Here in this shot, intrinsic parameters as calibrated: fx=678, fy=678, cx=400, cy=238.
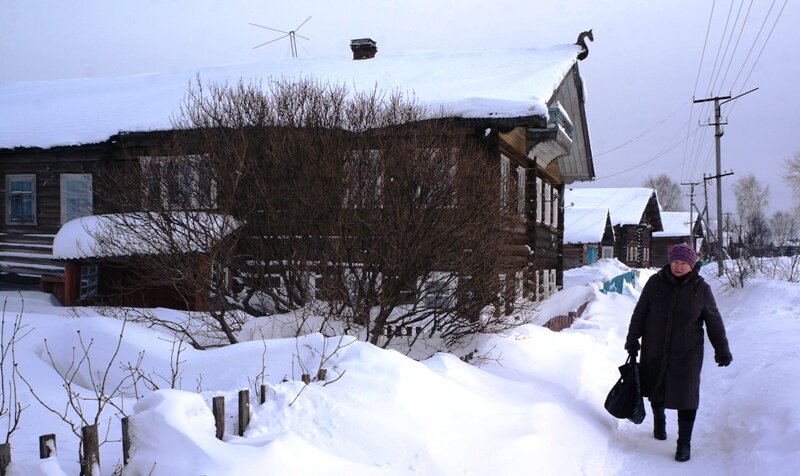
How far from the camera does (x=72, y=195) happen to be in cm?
1541

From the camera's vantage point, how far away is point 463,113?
12109 millimetres

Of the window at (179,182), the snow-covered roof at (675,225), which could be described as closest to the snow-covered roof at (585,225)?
the snow-covered roof at (675,225)

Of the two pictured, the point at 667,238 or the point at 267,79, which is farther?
the point at 667,238

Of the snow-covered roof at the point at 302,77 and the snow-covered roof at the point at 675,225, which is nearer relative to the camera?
the snow-covered roof at the point at 302,77

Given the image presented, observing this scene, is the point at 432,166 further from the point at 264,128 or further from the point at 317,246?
the point at 264,128

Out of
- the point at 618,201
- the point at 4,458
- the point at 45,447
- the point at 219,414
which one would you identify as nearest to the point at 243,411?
the point at 219,414

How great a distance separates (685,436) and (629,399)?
1.77ft

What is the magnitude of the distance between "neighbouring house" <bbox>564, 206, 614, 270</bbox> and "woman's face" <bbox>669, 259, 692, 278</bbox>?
35.2 meters

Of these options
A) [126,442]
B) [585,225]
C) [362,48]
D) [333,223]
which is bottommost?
[126,442]

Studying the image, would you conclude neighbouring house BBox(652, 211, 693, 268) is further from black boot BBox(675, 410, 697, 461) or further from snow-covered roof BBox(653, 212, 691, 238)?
black boot BBox(675, 410, 697, 461)

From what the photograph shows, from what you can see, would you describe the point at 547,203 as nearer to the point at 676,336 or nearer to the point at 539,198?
the point at 539,198

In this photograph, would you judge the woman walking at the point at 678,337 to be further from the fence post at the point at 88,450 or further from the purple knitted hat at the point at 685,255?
the fence post at the point at 88,450

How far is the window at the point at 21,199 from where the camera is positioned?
1570cm

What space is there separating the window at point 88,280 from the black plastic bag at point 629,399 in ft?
35.8
